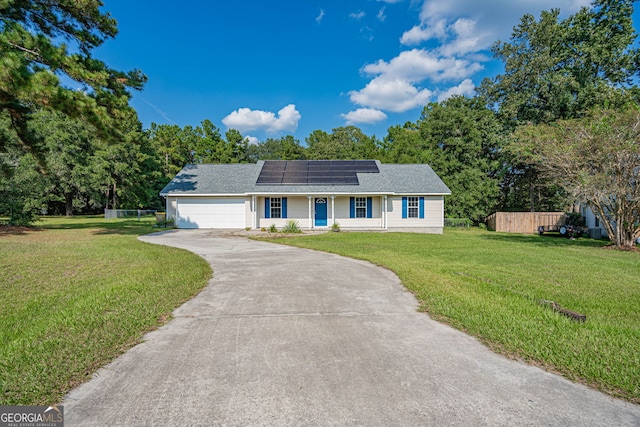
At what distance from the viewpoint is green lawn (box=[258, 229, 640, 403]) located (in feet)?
10.3

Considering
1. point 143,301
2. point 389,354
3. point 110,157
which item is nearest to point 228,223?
point 143,301

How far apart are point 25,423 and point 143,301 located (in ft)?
8.83

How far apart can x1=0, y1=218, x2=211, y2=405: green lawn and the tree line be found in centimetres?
593

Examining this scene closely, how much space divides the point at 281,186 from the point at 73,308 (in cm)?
1490

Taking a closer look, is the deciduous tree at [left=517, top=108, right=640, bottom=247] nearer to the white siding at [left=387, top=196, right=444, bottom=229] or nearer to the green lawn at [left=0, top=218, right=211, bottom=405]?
the white siding at [left=387, top=196, right=444, bottom=229]

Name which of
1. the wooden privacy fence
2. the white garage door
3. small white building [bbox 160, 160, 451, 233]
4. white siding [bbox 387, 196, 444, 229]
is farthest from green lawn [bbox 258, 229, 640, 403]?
the wooden privacy fence

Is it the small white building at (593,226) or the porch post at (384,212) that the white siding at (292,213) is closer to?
the porch post at (384,212)

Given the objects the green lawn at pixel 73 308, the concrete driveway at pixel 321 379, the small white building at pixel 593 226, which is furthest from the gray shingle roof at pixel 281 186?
the concrete driveway at pixel 321 379

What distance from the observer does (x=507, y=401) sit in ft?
8.31

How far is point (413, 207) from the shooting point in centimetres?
1944

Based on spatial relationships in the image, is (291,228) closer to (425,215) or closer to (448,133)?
(425,215)

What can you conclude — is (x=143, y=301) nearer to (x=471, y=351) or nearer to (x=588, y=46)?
(x=471, y=351)

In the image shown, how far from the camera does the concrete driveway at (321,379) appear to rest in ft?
7.65

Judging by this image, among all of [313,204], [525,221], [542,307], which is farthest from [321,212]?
[542,307]
